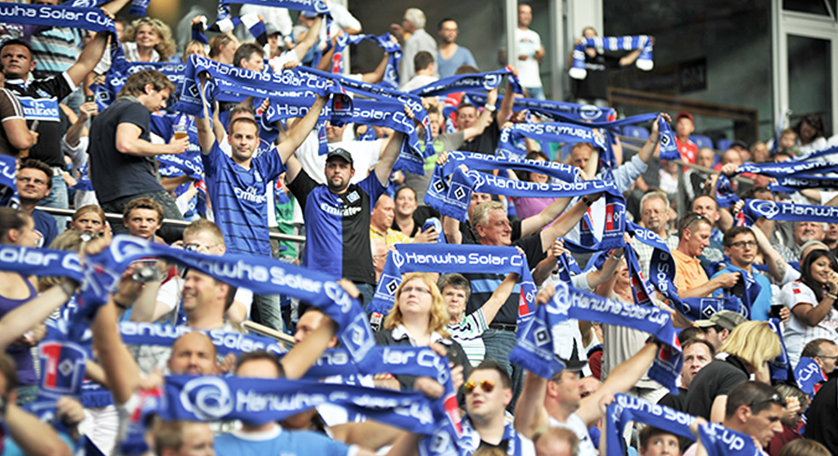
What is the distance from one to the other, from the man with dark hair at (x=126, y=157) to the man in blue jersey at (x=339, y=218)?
93 cm

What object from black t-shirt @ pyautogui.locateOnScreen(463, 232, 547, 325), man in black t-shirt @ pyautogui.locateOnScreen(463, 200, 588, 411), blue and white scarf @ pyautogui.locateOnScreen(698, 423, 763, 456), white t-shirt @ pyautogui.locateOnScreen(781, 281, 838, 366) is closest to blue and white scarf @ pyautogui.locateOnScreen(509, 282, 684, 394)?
blue and white scarf @ pyautogui.locateOnScreen(698, 423, 763, 456)

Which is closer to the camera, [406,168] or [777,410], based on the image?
[777,410]

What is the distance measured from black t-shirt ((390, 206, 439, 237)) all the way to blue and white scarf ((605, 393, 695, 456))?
12.7 ft

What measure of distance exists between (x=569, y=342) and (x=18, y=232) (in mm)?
4060

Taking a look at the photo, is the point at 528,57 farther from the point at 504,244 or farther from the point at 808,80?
the point at 504,244

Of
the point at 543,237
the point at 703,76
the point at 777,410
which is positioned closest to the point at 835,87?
the point at 703,76

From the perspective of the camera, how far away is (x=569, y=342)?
23.1 feet

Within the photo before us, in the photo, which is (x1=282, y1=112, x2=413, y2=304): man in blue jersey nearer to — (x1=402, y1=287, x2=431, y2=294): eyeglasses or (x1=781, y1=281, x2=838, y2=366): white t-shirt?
(x1=402, y1=287, x2=431, y2=294): eyeglasses

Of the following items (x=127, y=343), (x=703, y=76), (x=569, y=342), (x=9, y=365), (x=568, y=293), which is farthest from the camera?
(x=703, y=76)

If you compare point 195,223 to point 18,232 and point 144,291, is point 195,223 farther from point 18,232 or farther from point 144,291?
point 18,232

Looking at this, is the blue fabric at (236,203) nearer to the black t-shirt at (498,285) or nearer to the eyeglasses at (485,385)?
the black t-shirt at (498,285)

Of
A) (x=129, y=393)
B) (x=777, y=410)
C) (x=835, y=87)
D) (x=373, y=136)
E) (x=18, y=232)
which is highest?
(x=835, y=87)

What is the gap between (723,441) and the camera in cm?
476

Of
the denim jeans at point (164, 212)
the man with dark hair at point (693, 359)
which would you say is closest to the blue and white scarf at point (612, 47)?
the man with dark hair at point (693, 359)
